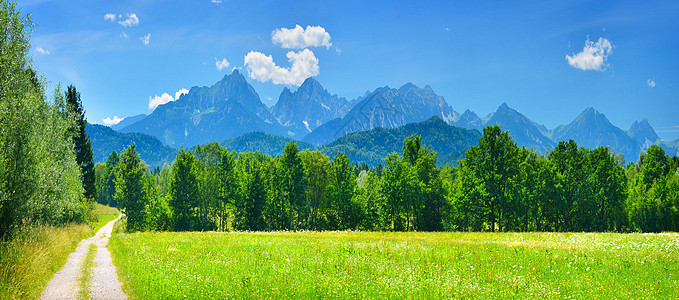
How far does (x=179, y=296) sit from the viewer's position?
1288 cm

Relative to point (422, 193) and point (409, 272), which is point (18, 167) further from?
point (422, 193)

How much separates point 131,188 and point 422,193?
47701 millimetres

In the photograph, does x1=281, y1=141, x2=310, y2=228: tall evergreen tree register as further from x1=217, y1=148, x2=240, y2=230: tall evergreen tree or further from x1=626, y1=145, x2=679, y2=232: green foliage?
x1=626, y1=145, x2=679, y2=232: green foliage

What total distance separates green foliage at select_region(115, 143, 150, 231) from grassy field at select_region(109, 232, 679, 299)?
3811cm

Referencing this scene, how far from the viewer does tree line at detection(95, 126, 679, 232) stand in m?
51.2

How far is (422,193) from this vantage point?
53.5 m

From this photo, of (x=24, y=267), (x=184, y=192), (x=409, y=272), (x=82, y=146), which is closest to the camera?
(x=24, y=267)

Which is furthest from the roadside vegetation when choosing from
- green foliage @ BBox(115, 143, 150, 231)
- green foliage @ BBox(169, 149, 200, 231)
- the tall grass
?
green foliage @ BBox(169, 149, 200, 231)

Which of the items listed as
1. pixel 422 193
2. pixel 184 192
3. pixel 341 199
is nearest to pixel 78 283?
pixel 341 199

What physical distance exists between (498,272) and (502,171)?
37618 millimetres

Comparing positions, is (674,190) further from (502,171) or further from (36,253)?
(36,253)

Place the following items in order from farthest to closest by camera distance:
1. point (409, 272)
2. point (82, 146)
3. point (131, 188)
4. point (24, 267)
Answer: point (131, 188), point (82, 146), point (409, 272), point (24, 267)

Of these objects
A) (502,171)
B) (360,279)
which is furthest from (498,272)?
(502,171)

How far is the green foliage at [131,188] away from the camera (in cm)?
5459
